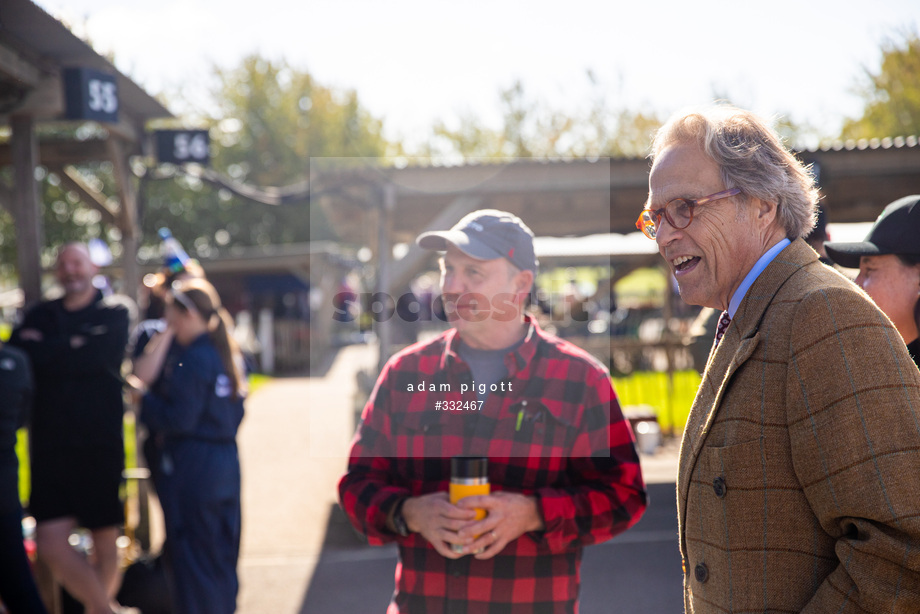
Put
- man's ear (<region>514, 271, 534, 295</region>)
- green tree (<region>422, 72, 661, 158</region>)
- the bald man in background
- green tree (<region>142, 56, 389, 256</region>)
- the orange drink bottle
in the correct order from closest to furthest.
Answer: the orange drink bottle, man's ear (<region>514, 271, 534, 295</region>), the bald man in background, green tree (<region>422, 72, 661, 158</region>), green tree (<region>142, 56, 389, 256</region>)

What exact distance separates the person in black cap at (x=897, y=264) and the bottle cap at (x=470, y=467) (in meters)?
1.26

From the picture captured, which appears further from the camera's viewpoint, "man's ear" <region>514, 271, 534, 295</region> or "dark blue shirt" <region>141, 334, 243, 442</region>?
"dark blue shirt" <region>141, 334, 243, 442</region>

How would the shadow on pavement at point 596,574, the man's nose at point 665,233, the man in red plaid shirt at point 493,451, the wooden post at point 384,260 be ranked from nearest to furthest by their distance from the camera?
1. the man's nose at point 665,233
2. the man in red plaid shirt at point 493,451
3. the shadow on pavement at point 596,574
4. the wooden post at point 384,260

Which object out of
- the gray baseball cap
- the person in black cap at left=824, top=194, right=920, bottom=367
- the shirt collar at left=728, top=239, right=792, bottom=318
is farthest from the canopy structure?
the person in black cap at left=824, top=194, right=920, bottom=367

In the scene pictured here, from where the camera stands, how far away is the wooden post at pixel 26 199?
4238 mm

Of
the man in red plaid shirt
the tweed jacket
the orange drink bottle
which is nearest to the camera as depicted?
the tweed jacket

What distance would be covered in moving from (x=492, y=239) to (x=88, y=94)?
3.04m

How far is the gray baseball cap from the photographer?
217 centimetres

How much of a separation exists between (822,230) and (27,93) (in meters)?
4.14

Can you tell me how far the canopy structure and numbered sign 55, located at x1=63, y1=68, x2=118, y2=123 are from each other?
2 cm

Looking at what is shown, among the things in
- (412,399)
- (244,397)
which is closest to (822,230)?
(412,399)

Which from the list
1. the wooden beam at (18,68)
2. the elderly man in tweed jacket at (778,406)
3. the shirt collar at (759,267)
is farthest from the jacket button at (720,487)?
the wooden beam at (18,68)

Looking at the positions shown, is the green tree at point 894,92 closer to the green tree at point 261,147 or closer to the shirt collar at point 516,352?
the green tree at point 261,147

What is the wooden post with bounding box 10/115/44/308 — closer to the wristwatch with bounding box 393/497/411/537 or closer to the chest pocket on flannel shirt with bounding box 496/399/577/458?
the wristwatch with bounding box 393/497/411/537
